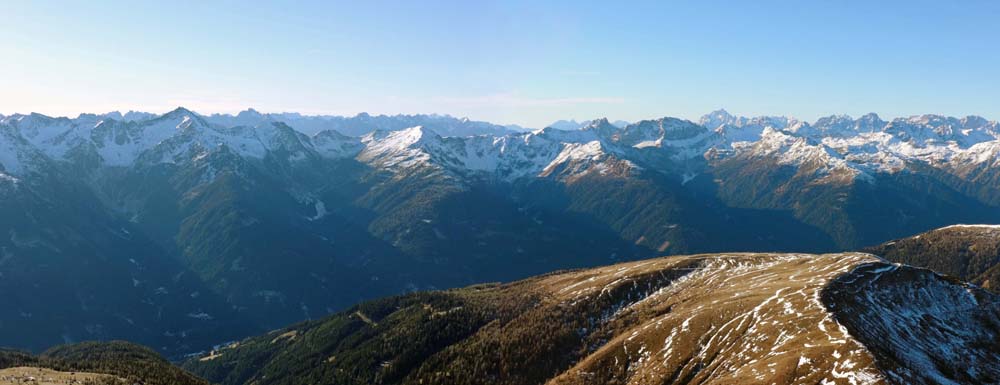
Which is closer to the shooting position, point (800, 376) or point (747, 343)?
point (800, 376)

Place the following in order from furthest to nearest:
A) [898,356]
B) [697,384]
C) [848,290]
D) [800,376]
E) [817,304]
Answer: [848,290], [817,304], [697,384], [898,356], [800,376]

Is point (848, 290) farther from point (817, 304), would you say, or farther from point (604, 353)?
point (604, 353)

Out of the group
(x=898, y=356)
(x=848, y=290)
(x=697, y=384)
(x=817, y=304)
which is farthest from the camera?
(x=848, y=290)

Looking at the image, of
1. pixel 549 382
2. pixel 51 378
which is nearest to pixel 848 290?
pixel 549 382

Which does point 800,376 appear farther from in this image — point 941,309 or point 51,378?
point 51,378

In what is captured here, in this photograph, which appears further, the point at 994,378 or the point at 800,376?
the point at 994,378

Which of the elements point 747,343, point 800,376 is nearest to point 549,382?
point 747,343

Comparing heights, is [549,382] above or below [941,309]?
below

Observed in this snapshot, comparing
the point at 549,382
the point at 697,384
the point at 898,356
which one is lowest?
the point at 549,382

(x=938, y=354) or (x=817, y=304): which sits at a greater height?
(x=817, y=304)
